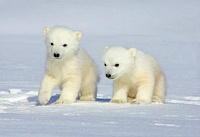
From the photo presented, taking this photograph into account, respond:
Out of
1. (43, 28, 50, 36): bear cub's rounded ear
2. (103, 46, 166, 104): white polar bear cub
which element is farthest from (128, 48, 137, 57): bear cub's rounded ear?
(43, 28, 50, 36): bear cub's rounded ear

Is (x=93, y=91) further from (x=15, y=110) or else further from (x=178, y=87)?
(x=178, y=87)

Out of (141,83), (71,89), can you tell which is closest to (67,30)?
(71,89)

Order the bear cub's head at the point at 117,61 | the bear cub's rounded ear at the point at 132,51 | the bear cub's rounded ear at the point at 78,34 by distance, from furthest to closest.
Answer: the bear cub's rounded ear at the point at 78,34, the bear cub's rounded ear at the point at 132,51, the bear cub's head at the point at 117,61

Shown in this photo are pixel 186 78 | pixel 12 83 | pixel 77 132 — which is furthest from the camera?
pixel 186 78

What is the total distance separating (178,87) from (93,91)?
8.00 meters

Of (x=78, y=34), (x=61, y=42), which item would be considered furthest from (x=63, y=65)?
(x=78, y=34)

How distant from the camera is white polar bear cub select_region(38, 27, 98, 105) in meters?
8.46

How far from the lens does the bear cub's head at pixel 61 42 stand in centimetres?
838

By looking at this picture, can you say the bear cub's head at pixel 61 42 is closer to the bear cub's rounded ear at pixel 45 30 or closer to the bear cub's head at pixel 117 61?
the bear cub's rounded ear at pixel 45 30

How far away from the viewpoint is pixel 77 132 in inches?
→ 208

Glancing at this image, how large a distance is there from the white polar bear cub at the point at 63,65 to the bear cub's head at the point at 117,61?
59cm

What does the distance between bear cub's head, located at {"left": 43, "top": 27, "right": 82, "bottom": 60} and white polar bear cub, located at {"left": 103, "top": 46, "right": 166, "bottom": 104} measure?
563 mm

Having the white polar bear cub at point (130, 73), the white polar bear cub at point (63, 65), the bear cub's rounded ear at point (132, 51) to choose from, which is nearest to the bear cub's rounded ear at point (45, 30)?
the white polar bear cub at point (63, 65)

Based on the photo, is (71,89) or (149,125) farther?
(71,89)
